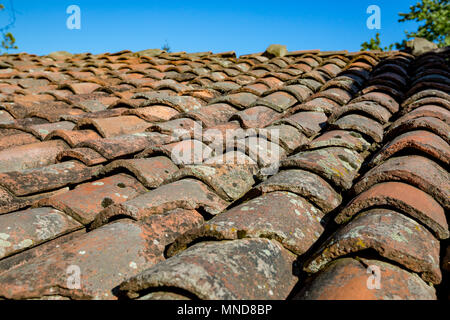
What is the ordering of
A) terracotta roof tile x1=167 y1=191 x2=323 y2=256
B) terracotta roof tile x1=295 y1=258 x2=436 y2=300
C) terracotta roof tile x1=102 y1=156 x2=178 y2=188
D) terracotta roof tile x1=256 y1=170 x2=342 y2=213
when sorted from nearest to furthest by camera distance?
terracotta roof tile x1=295 y1=258 x2=436 y2=300 → terracotta roof tile x1=167 y1=191 x2=323 y2=256 → terracotta roof tile x1=256 y1=170 x2=342 y2=213 → terracotta roof tile x1=102 y1=156 x2=178 y2=188

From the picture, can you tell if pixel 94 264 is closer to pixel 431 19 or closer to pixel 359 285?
pixel 359 285

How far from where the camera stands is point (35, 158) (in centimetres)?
250

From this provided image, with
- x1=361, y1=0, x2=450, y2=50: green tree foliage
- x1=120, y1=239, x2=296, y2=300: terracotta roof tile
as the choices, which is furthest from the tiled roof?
x1=361, y1=0, x2=450, y2=50: green tree foliage

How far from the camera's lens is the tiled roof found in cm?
117

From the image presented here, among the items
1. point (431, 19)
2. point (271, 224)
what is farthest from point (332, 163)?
point (431, 19)

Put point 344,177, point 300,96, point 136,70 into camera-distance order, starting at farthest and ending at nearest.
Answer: point 136,70
point 300,96
point 344,177

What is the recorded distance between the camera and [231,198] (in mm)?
1979

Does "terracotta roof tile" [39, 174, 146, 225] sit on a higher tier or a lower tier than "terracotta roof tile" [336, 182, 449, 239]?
lower

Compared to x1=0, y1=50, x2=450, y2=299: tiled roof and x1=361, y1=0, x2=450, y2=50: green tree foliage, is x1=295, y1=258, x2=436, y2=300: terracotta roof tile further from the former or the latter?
x1=361, y1=0, x2=450, y2=50: green tree foliage

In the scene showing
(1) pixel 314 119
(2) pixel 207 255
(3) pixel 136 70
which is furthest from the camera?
(3) pixel 136 70

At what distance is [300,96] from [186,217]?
255 centimetres

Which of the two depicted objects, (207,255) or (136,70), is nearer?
(207,255)

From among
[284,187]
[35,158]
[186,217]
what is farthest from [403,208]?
[35,158]

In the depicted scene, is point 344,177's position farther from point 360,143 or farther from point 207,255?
point 207,255
